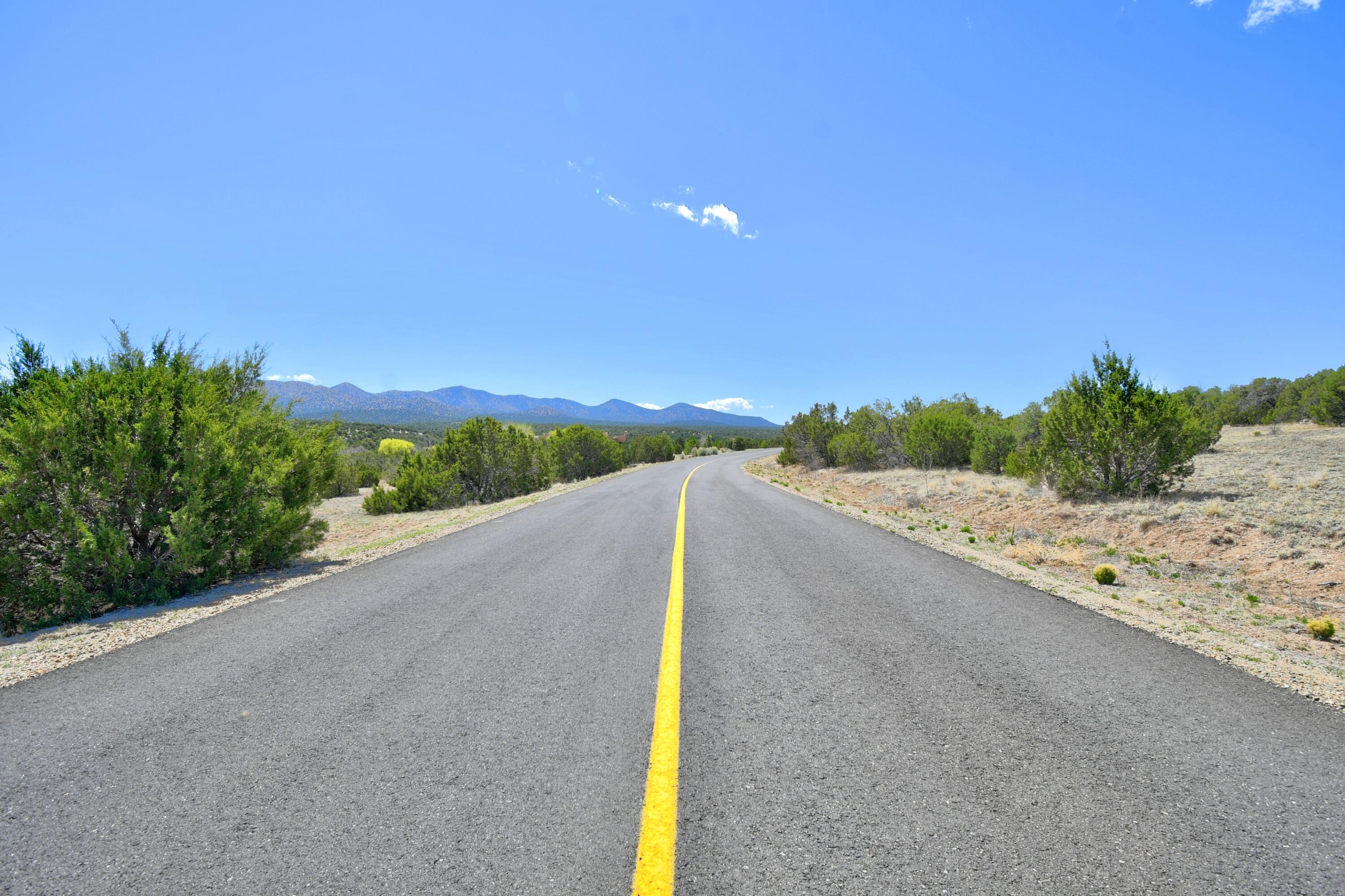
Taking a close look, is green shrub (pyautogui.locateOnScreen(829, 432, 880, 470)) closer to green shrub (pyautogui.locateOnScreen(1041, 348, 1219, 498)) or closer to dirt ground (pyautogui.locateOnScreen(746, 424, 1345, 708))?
dirt ground (pyautogui.locateOnScreen(746, 424, 1345, 708))

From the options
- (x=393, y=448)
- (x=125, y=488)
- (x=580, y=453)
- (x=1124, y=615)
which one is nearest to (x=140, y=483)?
(x=125, y=488)

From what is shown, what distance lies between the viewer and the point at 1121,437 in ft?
40.9

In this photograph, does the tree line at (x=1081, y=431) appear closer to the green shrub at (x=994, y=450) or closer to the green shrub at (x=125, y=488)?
the green shrub at (x=994, y=450)

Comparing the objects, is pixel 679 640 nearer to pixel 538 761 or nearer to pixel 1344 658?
pixel 538 761

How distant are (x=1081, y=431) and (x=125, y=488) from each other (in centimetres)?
1791

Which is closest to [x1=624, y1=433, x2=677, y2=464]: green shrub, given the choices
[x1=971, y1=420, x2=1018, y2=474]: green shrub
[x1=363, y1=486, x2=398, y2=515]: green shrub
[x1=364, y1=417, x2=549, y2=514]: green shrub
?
[x1=364, y1=417, x2=549, y2=514]: green shrub

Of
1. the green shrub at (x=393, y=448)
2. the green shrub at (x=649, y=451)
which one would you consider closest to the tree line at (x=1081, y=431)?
the green shrub at (x=649, y=451)

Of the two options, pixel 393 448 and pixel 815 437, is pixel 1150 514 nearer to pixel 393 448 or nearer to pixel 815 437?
pixel 815 437

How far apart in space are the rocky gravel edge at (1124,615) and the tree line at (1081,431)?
618 centimetres

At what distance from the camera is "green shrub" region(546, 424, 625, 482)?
3700 centimetres

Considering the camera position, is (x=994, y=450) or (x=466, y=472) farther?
(x=466, y=472)

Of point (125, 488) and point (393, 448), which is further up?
point (125, 488)

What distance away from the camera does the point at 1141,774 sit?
253 centimetres

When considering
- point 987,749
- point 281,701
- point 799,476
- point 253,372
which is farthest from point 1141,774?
point 799,476
